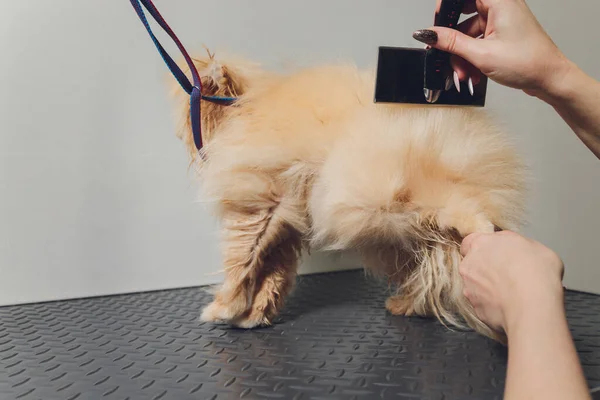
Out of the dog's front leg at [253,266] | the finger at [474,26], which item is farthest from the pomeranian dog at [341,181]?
the finger at [474,26]

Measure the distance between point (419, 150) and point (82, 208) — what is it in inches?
31.6

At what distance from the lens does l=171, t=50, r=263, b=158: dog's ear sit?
3.56ft

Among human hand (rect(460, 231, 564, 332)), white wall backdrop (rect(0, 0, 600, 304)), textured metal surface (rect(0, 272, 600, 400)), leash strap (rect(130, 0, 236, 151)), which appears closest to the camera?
human hand (rect(460, 231, 564, 332))

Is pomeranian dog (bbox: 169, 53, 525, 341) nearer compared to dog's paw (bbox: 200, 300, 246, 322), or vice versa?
pomeranian dog (bbox: 169, 53, 525, 341)

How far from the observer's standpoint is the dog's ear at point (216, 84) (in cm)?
108

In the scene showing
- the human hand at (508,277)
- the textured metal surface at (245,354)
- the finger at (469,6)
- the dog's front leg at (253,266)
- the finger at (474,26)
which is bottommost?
the textured metal surface at (245,354)

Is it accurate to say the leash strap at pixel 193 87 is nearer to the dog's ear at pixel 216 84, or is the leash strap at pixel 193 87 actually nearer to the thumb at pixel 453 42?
the dog's ear at pixel 216 84

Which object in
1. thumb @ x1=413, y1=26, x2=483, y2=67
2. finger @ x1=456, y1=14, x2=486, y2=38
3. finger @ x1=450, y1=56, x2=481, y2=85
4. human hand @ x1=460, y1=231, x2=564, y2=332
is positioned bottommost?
human hand @ x1=460, y1=231, x2=564, y2=332

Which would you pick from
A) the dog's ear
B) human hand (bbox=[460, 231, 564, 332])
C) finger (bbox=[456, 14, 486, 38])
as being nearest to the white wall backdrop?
the dog's ear

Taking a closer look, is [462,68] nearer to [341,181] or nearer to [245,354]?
[341,181]

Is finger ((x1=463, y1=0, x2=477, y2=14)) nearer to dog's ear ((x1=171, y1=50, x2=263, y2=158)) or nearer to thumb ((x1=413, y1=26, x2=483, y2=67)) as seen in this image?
thumb ((x1=413, y1=26, x2=483, y2=67))

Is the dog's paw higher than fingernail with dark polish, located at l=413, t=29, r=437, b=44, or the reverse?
fingernail with dark polish, located at l=413, t=29, r=437, b=44

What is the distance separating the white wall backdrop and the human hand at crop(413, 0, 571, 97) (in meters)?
0.37

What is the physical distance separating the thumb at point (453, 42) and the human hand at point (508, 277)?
0.84 ft
